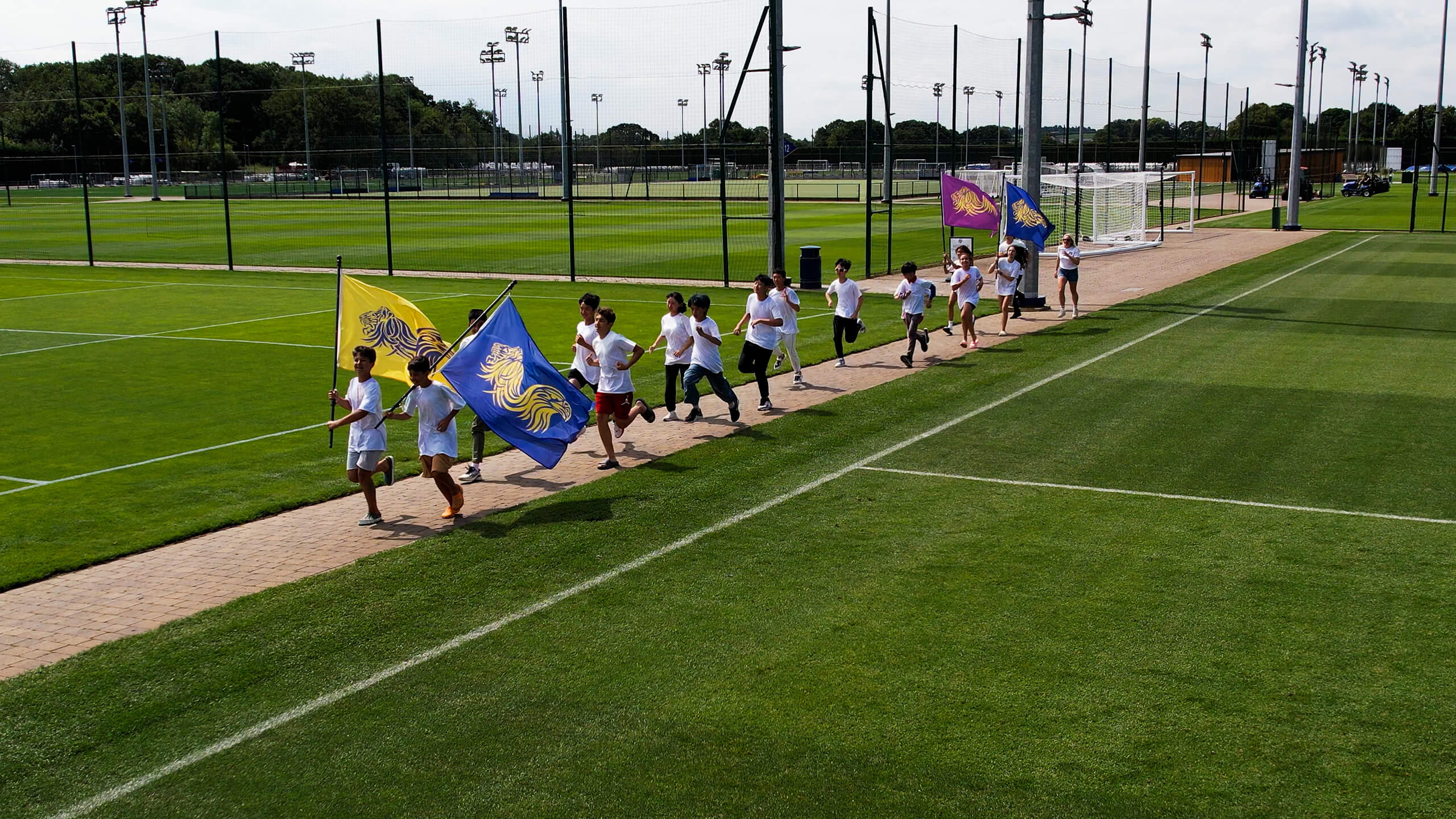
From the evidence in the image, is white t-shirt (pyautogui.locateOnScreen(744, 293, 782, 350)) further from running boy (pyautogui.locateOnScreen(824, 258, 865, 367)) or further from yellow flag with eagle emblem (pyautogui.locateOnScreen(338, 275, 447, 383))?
yellow flag with eagle emblem (pyautogui.locateOnScreen(338, 275, 447, 383))

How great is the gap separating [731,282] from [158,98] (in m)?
98.4

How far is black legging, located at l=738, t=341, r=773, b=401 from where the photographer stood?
52.4ft

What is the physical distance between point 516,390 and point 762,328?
17.4 ft

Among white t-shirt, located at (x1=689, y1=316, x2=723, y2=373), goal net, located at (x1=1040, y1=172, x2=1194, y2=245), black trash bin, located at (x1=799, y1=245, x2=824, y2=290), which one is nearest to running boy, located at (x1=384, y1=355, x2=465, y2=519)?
white t-shirt, located at (x1=689, y1=316, x2=723, y2=373)

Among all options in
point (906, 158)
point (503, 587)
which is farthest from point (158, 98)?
point (503, 587)

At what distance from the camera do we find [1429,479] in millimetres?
12141

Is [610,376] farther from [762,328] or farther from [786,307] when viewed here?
[786,307]

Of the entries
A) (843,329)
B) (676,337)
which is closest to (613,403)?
(676,337)

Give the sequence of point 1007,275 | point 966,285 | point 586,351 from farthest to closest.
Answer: point 1007,275
point 966,285
point 586,351

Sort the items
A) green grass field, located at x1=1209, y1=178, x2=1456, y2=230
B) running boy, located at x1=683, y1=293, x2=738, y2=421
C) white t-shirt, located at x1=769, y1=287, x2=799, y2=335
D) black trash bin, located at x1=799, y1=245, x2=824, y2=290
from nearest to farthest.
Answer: running boy, located at x1=683, y1=293, x2=738, y2=421
white t-shirt, located at x1=769, y1=287, x2=799, y2=335
black trash bin, located at x1=799, y1=245, x2=824, y2=290
green grass field, located at x1=1209, y1=178, x2=1456, y2=230

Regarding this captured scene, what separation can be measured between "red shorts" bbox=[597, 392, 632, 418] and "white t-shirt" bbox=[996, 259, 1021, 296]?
11.4 m

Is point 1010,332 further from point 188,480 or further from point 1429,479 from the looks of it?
point 188,480

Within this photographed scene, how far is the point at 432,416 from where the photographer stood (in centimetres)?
1107

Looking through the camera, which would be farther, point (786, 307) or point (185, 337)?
point (185, 337)
